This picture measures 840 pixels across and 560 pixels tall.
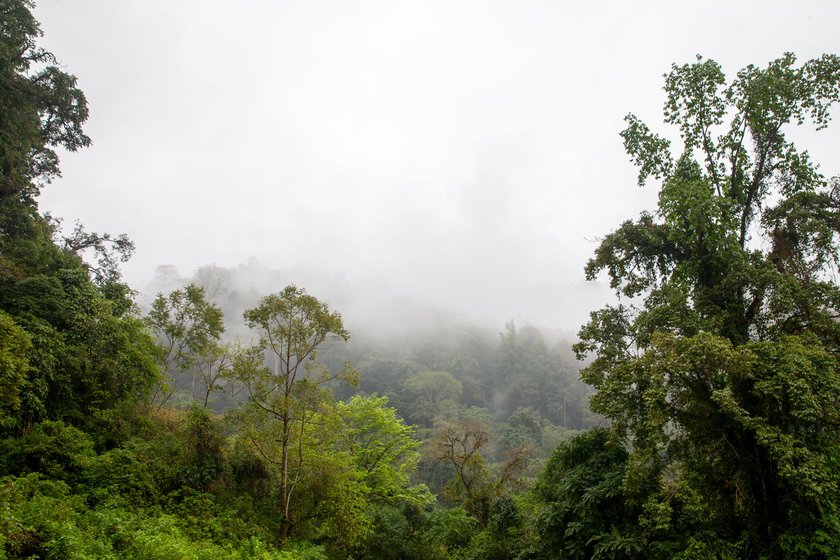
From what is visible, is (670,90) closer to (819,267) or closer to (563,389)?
(819,267)

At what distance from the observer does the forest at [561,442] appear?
8219 mm

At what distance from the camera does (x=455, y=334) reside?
94.4 m

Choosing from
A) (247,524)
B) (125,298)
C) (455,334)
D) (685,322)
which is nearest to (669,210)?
(685,322)

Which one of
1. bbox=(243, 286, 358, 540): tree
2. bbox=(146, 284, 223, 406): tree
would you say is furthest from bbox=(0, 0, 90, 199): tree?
bbox=(243, 286, 358, 540): tree

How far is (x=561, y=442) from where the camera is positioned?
12.9 meters

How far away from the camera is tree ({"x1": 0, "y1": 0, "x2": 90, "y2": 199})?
1419 cm

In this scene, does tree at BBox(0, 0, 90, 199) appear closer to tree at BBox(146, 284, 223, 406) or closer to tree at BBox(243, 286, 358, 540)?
tree at BBox(146, 284, 223, 406)

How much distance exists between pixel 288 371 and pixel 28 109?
1328 centimetres

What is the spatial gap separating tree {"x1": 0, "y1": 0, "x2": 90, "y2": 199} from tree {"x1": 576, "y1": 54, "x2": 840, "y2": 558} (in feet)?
63.3

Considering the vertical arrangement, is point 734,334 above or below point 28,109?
below

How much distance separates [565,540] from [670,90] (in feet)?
42.8

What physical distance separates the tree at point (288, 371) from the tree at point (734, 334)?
23.7 feet

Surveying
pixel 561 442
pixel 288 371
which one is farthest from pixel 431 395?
pixel 288 371

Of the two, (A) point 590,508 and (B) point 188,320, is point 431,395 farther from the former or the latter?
(A) point 590,508
